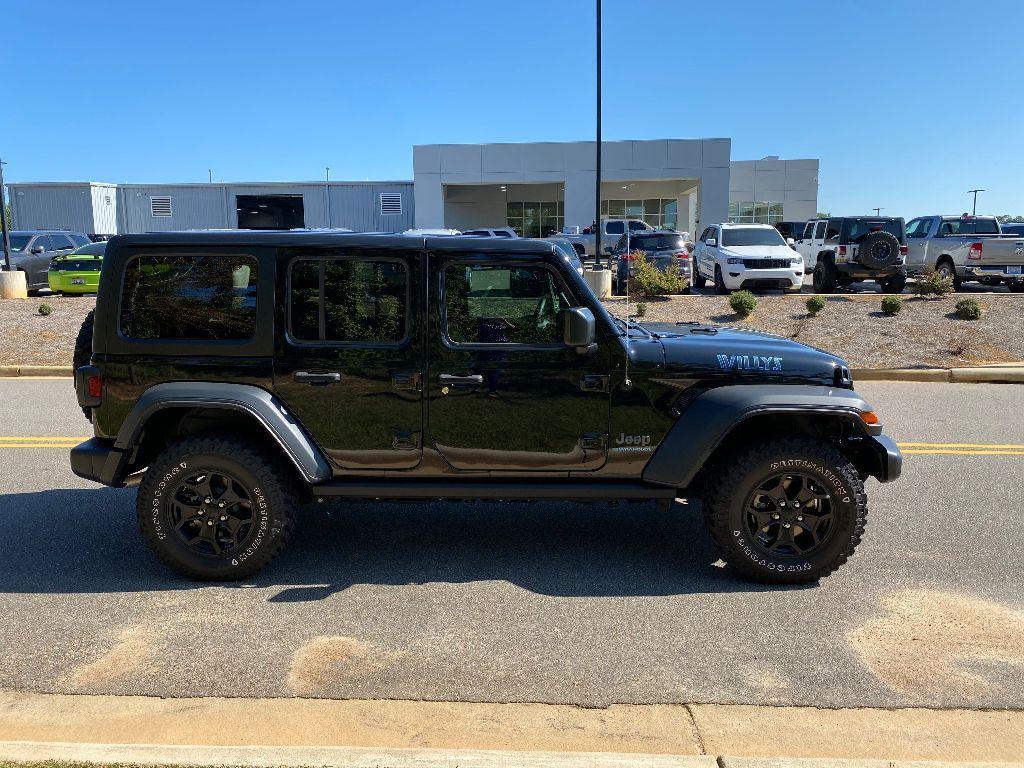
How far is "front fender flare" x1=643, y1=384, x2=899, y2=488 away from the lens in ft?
14.7

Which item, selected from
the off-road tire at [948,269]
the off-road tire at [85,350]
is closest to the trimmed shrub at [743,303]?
the off-road tire at [948,269]

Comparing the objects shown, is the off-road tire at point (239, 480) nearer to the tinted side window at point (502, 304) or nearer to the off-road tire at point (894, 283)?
the tinted side window at point (502, 304)

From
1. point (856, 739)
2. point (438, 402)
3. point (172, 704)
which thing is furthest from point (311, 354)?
point (856, 739)

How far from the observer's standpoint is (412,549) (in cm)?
525

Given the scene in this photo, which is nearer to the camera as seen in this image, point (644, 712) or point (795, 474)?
point (644, 712)

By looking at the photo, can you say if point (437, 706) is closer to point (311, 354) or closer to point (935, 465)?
point (311, 354)

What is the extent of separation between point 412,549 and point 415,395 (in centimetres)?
117

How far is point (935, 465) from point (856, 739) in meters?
4.72

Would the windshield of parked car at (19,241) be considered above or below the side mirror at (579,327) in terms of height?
above

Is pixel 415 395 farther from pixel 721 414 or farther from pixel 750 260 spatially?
pixel 750 260

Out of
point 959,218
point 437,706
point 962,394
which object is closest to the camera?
point 437,706

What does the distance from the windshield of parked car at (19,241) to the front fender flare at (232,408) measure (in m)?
24.5

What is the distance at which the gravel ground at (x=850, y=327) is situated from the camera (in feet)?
46.2

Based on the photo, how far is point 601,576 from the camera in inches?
190
